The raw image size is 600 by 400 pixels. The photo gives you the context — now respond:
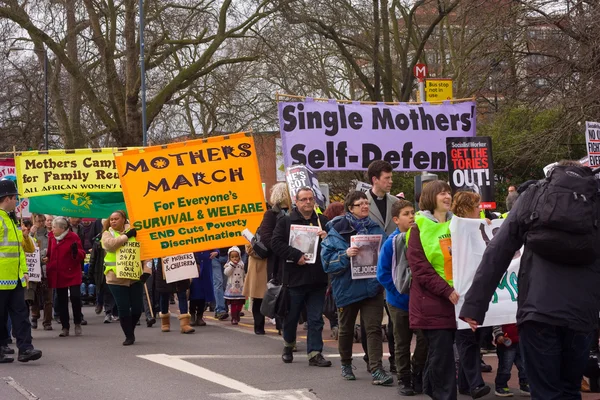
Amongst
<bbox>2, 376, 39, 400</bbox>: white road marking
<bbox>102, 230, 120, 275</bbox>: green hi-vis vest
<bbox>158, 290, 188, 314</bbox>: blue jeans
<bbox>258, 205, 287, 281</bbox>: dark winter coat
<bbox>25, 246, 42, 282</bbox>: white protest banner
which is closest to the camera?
<bbox>2, 376, 39, 400</bbox>: white road marking

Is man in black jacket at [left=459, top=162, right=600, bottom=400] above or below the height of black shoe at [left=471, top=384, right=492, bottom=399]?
above

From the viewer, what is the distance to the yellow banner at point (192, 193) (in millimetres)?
13016

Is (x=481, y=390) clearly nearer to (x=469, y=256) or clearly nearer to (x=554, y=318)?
(x=469, y=256)

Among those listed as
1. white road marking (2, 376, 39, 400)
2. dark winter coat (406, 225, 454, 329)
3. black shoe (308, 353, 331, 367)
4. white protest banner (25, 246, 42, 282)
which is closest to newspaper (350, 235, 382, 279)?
black shoe (308, 353, 331, 367)

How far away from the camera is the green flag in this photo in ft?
60.0

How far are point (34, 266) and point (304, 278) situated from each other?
19.6 ft

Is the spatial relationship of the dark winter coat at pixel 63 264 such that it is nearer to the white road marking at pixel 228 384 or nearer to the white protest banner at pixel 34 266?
the white protest banner at pixel 34 266

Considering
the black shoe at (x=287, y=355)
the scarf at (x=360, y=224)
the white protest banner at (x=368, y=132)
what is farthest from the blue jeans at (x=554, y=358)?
the white protest banner at (x=368, y=132)

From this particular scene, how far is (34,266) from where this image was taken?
1481 centimetres

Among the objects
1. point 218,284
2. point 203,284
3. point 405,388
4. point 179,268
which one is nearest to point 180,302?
point 179,268

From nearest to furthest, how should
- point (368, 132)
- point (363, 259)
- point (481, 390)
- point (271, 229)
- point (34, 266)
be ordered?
point (481, 390), point (363, 259), point (271, 229), point (368, 132), point (34, 266)

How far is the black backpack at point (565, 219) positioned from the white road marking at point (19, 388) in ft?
16.4

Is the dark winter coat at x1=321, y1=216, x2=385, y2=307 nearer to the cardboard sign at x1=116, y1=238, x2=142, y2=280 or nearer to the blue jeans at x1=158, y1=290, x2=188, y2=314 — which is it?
the cardboard sign at x1=116, y1=238, x2=142, y2=280

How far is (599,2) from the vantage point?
14.6 meters
